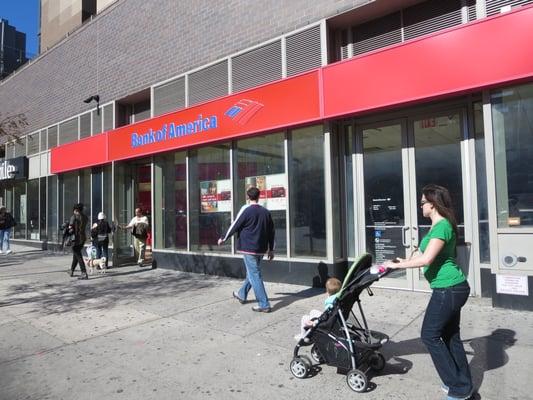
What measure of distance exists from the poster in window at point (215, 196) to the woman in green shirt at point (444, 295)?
643 cm

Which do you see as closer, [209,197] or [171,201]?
[209,197]

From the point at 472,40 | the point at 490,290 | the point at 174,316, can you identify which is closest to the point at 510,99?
the point at 472,40

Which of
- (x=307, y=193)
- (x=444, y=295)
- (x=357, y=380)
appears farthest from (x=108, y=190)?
(x=444, y=295)

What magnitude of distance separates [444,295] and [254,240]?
3.44 meters

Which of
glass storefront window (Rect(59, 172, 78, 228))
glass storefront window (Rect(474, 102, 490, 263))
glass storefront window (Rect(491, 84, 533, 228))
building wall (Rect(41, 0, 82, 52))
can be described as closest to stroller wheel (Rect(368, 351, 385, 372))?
glass storefront window (Rect(491, 84, 533, 228))

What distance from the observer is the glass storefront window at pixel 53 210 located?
16188 mm

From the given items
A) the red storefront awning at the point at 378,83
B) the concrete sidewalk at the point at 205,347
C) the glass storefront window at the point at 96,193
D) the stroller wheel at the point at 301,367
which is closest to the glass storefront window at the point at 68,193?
the glass storefront window at the point at 96,193

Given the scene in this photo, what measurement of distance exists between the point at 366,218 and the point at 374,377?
159 inches

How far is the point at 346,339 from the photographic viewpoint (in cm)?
398

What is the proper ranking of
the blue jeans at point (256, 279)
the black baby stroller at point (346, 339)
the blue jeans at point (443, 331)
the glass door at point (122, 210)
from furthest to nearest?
the glass door at point (122, 210) → the blue jeans at point (256, 279) → the black baby stroller at point (346, 339) → the blue jeans at point (443, 331)

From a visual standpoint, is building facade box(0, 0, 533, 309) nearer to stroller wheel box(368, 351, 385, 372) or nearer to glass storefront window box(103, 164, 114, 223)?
glass storefront window box(103, 164, 114, 223)

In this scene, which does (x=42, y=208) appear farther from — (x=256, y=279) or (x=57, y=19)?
(x=256, y=279)

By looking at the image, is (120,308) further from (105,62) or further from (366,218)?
(105,62)

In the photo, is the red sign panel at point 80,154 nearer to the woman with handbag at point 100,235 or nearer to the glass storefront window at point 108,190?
the glass storefront window at point 108,190
